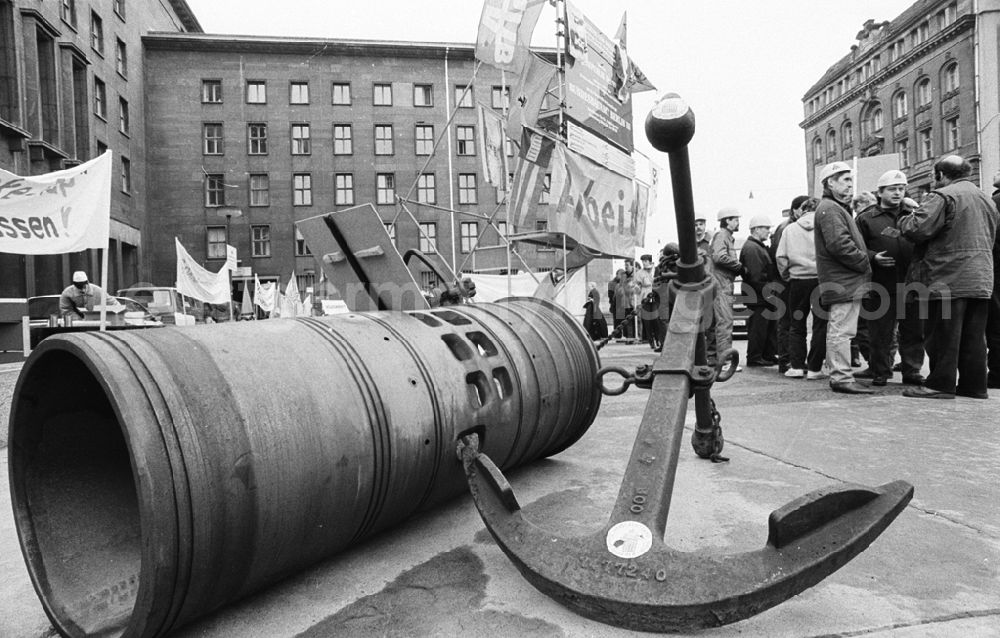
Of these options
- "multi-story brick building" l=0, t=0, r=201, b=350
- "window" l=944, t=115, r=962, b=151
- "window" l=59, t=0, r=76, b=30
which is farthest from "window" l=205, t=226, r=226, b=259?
"window" l=944, t=115, r=962, b=151

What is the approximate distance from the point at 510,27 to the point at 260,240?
32152 millimetres

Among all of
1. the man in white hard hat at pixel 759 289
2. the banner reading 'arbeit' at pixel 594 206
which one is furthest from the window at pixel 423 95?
the man in white hard hat at pixel 759 289

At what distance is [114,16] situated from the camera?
103 ft

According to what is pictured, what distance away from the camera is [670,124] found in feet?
6.64

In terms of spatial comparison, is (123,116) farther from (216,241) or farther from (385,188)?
(385,188)

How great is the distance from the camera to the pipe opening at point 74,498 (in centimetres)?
183

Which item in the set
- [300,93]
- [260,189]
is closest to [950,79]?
[300,93]

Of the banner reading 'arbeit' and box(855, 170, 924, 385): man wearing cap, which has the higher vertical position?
the banner reading 'arbeit'

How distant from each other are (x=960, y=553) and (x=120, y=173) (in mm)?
36160

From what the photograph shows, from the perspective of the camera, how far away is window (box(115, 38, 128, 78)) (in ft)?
104

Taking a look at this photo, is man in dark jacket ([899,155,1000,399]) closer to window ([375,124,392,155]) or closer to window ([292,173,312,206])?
window ([375,124,392,155])

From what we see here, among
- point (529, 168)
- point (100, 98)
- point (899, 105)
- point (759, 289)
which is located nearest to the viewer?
point (759, 289)

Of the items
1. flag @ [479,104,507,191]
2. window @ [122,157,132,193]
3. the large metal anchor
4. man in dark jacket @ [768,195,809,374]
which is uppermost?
window @ [122,157,132,193]

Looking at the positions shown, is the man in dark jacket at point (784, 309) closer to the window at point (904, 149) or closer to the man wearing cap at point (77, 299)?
the man wearing cap at point (77, 299)
